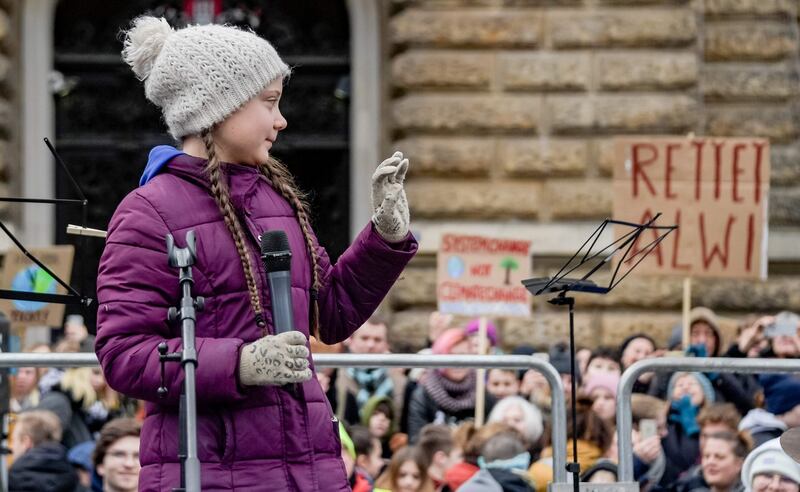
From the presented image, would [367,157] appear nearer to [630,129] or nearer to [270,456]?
[630,129]

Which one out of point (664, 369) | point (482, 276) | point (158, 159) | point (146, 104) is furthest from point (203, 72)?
point (146, 104)

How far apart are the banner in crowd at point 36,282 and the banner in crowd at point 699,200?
2720 millimetres

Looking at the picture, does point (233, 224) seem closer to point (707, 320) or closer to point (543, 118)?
point (707, 320)

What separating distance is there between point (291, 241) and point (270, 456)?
0.45m

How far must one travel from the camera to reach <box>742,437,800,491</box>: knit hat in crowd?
588cm

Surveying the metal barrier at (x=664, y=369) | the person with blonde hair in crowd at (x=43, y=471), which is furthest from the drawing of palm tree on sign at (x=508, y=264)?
the metal barrier at (x=664, y=369)

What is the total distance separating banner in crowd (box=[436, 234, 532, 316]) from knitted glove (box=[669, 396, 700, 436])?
149 centimetres

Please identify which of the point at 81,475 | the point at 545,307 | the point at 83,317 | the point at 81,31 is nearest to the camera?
the point at 81,475

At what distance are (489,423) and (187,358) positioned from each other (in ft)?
13.5

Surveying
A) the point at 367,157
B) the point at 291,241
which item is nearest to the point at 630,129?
the point at 367,157

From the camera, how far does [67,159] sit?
38.8 feet

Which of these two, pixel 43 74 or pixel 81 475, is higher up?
pixel 43 74

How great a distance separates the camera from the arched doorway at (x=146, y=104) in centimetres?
1189

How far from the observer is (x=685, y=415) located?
761cm
